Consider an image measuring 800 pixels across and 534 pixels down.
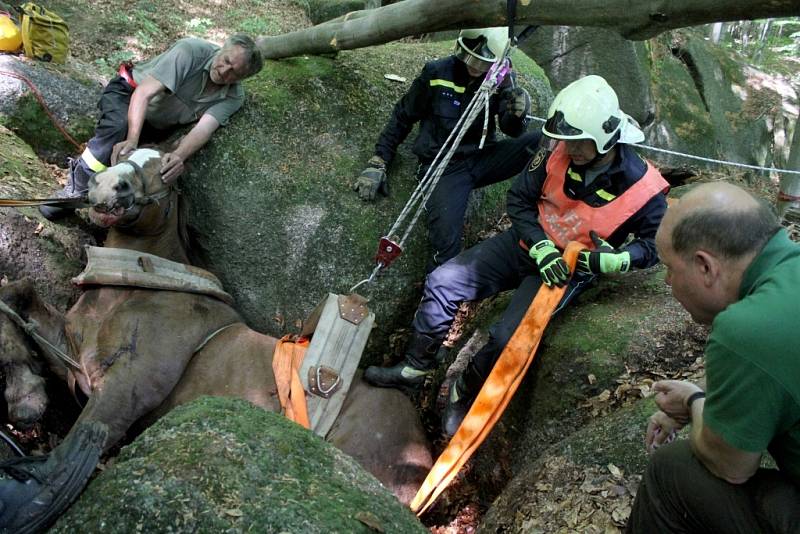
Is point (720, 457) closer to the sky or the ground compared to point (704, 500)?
closer to the sky

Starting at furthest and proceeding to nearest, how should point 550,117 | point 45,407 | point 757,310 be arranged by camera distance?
point 550,117
point 45,407
point 757,310

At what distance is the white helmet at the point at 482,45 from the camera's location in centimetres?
482

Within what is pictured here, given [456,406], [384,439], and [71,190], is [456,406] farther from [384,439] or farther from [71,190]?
[71,190]

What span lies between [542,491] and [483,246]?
209cm

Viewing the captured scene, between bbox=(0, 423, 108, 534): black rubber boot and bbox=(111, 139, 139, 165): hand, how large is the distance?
9.30 ft

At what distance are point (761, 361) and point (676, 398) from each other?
0.93 m

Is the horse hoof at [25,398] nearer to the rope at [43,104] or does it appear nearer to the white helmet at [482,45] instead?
the rope at [43,104]

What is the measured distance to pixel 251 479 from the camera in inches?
91.0

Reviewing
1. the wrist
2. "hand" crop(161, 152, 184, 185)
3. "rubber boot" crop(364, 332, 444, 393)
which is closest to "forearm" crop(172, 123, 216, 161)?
"hand" crop(161, 152, 184, 185)

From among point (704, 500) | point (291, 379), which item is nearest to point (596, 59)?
point (291, 379)

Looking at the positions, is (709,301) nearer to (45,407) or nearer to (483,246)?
(483,246)

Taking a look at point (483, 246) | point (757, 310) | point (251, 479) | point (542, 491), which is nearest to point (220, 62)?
point (483, 246)

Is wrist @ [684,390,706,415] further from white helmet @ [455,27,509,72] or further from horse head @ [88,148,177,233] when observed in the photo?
horse head @ [88,148,177,233]

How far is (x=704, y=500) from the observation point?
2.42 metres
